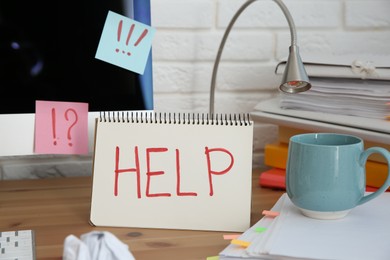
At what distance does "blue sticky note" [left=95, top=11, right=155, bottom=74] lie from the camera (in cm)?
91

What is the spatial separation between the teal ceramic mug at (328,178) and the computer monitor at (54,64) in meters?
0.28

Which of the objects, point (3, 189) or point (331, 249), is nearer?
point (331, 249)

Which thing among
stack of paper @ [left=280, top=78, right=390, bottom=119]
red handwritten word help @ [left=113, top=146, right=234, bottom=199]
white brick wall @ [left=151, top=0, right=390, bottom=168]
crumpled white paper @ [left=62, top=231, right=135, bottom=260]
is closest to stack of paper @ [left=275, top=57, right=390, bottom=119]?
stack of paper @ [left=280, top=78, right=390, bottom=119]

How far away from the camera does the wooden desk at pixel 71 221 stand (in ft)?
2.53

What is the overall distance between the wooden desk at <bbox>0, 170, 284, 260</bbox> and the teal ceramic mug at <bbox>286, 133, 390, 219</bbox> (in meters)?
0.12

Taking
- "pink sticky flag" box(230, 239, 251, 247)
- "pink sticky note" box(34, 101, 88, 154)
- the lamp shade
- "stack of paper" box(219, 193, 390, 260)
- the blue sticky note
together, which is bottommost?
"pink sticky flag" box(230, 239, 251, 247)

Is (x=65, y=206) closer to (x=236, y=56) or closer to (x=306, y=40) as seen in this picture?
(x=236, y=56)

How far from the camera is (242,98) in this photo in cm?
127

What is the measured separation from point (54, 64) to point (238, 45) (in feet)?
1.55

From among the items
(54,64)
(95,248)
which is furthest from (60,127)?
(95,248)

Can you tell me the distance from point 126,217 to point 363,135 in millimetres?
392

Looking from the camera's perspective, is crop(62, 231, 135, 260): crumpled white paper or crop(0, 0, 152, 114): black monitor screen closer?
crop(62, 231, 135, 260): crumpled white paper

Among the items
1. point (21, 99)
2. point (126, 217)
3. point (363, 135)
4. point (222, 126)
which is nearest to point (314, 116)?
point (363, 135)

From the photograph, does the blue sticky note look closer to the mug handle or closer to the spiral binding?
the spiral binding
